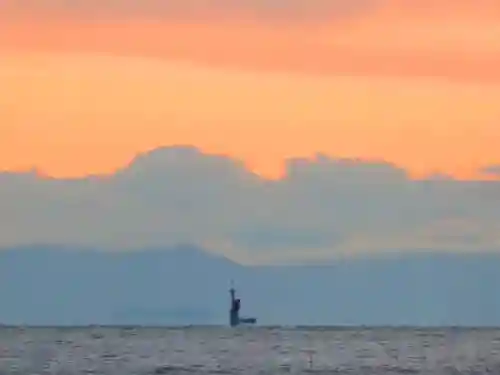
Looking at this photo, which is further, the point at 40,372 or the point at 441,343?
the point at 441,343

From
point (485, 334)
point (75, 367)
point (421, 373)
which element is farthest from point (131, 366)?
point (485, 334)

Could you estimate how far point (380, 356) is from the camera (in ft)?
350

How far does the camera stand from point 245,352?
369 ft

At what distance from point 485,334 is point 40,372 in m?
78.0

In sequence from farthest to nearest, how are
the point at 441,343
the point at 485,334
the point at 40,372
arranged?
the point at 485,334 < the point at 441,343 < the point at 40,372

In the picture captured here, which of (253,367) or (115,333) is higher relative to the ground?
(115,333)

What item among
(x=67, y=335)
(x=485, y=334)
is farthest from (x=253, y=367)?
(x=485, y=334)

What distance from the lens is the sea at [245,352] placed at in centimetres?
8919

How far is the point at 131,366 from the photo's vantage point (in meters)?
89.4

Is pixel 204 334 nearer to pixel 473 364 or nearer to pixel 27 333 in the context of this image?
pixel 27 333

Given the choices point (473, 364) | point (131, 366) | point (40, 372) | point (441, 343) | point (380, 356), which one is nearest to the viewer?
point (40, 372)

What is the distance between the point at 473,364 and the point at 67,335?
51.1 meters

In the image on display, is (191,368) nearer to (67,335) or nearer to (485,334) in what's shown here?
(67,335)

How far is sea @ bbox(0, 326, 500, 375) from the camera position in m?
89.2
